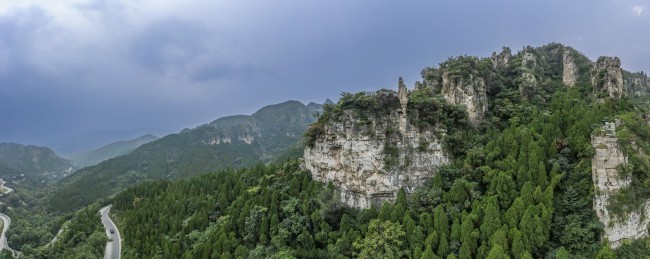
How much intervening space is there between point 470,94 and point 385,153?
472 inches

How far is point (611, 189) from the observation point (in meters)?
31.6

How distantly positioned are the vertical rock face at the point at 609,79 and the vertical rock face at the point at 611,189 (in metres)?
14.3

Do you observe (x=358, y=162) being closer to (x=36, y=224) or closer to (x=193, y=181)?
(x=193, y=181)

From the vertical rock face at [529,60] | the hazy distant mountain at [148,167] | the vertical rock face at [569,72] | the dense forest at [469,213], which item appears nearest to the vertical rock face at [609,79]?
the dense forest at [469,213]

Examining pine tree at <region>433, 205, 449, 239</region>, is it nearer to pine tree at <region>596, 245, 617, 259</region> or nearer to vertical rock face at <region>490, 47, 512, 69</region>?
pine tree at <region>596, 245, 617, 259</region>

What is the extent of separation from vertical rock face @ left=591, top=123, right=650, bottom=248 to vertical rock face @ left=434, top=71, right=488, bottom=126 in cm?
1348

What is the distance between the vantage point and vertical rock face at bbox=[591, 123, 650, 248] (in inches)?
1234

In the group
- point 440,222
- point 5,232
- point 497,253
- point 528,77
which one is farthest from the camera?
point 5,232

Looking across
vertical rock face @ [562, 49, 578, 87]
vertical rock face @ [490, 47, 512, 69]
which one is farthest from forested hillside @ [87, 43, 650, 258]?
vertical rock face @ [490, 47, 512, 69]

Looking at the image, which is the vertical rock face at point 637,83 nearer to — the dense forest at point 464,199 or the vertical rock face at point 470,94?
the dense forest at point 464,199

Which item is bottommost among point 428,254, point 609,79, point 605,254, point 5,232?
point 5,232

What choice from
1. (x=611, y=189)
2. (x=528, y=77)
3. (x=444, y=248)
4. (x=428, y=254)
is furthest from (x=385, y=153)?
(x=528, y=77)

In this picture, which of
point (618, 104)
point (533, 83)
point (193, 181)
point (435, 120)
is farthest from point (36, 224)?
point (618, 104)

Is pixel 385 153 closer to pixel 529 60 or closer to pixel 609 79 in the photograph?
pixel 609 79
